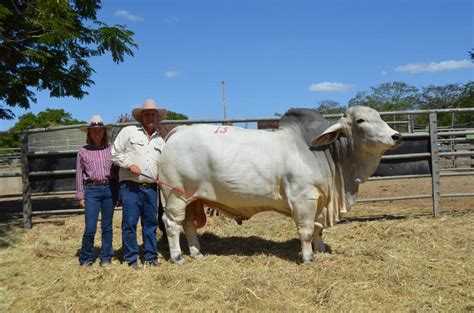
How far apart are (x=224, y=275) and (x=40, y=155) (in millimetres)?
4414

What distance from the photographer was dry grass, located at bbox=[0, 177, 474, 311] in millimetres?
4156

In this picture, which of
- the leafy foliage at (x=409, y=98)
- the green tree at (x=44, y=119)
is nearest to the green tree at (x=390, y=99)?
the leafy foliage at (x=409, y=98)

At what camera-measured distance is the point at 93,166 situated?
543cm

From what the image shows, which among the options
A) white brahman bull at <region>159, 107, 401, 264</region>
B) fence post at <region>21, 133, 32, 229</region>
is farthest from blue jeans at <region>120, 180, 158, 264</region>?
fence post at <region>21, 133, 32, 229</region>

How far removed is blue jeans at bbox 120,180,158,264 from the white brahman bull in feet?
0.71

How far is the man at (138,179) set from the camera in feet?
17.6

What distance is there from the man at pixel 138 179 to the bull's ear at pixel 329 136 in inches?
76.1

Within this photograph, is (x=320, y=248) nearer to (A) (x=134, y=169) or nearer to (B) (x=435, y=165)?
(A) (x=134, y=169)

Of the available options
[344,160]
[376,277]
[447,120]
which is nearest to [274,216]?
[344,160]

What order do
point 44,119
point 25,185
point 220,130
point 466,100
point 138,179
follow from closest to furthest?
point 138,179 → point 220,130 → point 25,185 → point 466,100 → point 44,119

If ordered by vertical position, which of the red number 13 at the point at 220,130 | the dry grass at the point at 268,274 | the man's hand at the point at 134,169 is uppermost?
the red number 13 at the point at 220,130

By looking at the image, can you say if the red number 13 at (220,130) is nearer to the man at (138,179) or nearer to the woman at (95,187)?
the man at (138,179)

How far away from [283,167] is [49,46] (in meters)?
5.13

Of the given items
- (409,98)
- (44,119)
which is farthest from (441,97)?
(44,119)
